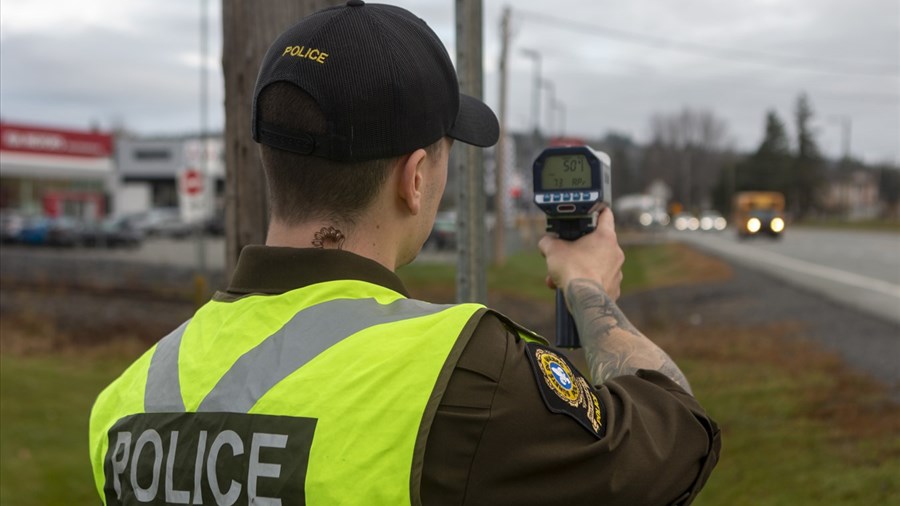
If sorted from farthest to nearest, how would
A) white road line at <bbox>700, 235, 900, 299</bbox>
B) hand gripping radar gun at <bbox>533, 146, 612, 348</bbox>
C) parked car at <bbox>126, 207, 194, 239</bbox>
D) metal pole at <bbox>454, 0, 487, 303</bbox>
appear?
parked car at <bbox>126, 207, 194, 239</bbox>, white road line at <bbox>700, 235, 900, 299</bbox>, metal pole at <bbox>454, 0, 487, 303</bbox>, hand gripping radar gun at <bbox>533, 146, 612, 348</bbox>

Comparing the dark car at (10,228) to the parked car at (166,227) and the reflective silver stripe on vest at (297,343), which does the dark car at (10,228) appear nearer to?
the parked car at (166,227)

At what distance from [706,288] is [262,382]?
1984 centimetres

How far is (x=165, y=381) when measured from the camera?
63.5 inches

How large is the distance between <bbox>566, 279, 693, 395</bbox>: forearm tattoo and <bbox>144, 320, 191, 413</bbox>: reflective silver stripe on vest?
76 centimetres

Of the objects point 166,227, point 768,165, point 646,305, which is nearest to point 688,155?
point 768,165

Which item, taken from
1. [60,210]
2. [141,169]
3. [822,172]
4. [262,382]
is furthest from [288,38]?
[822,172]

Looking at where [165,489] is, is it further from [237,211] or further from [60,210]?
[60,210]

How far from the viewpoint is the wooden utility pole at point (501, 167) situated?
97.8 ft

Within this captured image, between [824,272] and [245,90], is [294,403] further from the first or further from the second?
[824,272]

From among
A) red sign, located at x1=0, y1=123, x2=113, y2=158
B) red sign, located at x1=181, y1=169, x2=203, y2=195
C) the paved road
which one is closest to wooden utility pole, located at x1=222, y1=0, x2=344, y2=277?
the paved road

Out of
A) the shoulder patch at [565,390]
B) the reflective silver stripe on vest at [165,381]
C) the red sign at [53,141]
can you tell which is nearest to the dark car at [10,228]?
the red sign at [53,141]

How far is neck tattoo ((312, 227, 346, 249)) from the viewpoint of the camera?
1564 mm

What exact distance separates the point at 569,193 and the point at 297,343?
2.57 ft

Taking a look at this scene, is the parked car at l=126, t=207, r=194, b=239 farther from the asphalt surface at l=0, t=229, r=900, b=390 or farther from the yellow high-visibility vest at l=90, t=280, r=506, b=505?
the yellow high-visibility vest at l=90, t=280, r=506, b=505
